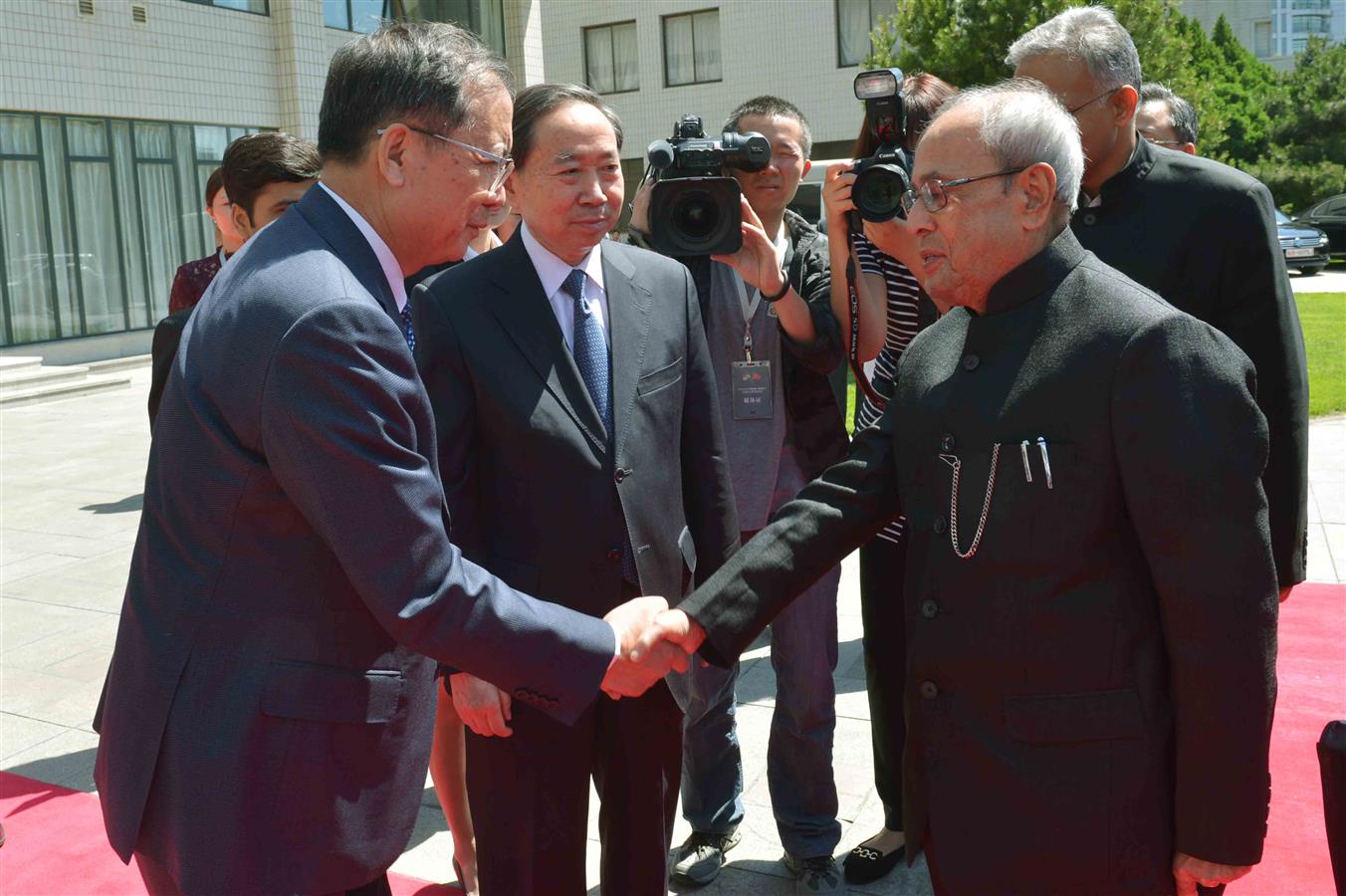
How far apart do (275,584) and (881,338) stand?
2.11 meters

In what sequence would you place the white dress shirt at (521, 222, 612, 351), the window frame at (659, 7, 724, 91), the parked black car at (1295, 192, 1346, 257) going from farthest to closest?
the window frame at (659, 7, 724, 91)
the parked black car at (1295, 192, 1346, 257)
the white dress shirt at (521, 222, 612, 351)

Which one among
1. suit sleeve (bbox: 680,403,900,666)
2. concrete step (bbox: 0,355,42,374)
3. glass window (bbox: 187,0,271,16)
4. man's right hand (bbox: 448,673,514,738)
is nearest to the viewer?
suit sleeve (bbox: 680,403,900,666)

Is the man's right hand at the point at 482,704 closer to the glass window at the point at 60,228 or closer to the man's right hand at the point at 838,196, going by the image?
the man's right hand at the point at 838,196

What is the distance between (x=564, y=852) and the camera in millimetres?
2734

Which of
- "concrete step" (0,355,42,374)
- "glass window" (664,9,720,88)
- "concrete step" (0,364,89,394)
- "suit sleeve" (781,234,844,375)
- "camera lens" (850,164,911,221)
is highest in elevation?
"glass window" (664,9,720,88)

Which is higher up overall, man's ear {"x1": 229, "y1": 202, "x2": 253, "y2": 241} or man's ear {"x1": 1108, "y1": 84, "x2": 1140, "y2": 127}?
man's ear {"x1": 1108, "y1": 84, "x2": 1140, "y2": 127}

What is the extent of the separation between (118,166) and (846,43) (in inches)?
655

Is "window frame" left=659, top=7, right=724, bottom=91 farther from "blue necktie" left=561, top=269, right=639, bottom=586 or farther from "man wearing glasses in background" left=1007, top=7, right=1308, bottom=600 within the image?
"blue necktie" left=561, top=269, right=639, bottom=586

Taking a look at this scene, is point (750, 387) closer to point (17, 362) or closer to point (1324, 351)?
point (1324, 351)

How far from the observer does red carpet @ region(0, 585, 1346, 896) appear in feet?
11.5

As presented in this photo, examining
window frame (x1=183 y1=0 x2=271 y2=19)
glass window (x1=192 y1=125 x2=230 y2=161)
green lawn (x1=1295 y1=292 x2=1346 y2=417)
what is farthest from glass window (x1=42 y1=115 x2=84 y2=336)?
green lawn (x1=1295 y1=292 x2=1346 y2=417)

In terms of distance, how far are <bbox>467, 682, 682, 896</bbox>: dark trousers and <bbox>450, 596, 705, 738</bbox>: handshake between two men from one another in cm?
9

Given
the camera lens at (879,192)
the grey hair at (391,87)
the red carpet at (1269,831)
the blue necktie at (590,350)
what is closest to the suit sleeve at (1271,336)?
the camera lens at (879,192)

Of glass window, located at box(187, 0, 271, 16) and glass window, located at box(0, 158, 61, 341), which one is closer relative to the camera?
glass window, located at box(0, 158, 61, 341)
